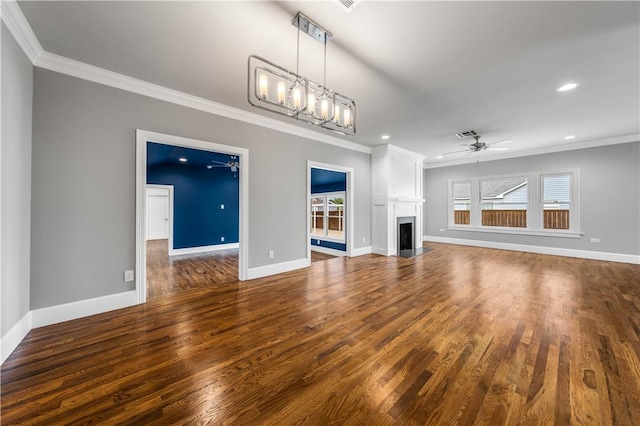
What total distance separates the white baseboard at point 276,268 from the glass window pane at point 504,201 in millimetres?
6040

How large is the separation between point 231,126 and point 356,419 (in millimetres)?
3895

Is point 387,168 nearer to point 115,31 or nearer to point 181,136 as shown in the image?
point 181,136

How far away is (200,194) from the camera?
7.20 m

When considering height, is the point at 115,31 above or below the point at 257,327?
above

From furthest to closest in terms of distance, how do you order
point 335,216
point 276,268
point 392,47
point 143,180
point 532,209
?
1. point 335,216
2. point 532,209
3. point 276,268
4. point 143,180
5. point 392,47

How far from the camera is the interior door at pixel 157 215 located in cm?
986

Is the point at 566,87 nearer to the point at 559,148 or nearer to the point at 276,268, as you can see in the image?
the point at 559,148

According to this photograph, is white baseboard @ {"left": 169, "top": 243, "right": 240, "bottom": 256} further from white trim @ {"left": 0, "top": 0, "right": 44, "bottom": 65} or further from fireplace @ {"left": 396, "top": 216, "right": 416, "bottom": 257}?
white trim @ {"left": 0, "top": 0, "right": 44, "bottom": 65}

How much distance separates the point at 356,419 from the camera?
55.2 inches

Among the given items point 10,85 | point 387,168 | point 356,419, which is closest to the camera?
point 356,419

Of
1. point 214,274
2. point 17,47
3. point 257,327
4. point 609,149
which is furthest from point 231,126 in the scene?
point 609,149

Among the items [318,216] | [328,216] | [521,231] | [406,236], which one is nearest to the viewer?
[521,231]

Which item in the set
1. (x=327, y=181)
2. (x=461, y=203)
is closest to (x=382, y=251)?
(x=327, y=181)

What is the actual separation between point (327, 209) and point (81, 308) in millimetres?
6083
